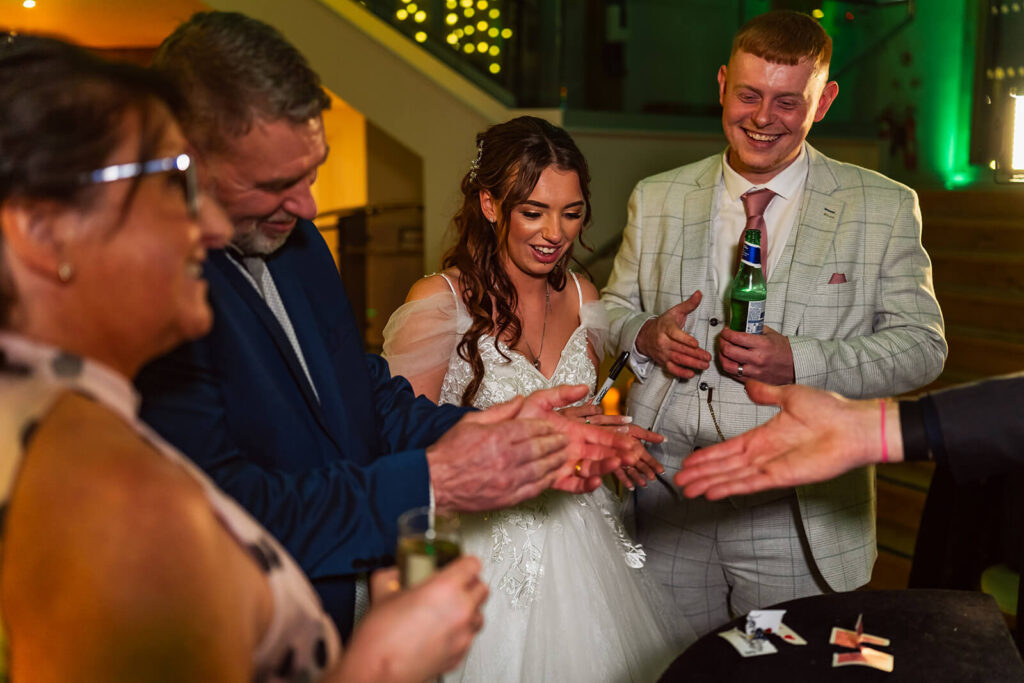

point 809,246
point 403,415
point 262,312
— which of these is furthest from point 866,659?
point 262,312

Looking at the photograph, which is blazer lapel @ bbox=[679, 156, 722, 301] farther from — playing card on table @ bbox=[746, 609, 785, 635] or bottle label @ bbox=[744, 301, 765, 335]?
playing card on table @ bbox=[746, 609, 785, 635]

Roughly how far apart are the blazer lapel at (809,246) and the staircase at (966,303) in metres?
2.36

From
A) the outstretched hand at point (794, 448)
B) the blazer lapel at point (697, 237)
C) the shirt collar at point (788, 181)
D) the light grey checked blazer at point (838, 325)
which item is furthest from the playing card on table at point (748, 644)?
the shirt collar at point (788, 181)

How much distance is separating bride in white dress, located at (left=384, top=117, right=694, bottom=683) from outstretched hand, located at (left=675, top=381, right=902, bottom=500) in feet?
1.76

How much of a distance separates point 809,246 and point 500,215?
95 cm

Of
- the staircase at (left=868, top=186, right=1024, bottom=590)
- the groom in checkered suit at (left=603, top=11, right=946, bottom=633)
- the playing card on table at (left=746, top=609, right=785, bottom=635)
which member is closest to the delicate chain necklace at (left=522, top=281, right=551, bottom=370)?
the groom in checkered suit at (left=603, top=11, right=946, bottom=633)

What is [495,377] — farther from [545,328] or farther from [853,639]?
[853,639]

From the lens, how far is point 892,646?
1.84 metres

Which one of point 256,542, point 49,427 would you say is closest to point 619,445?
point 256,542

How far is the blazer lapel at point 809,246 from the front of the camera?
2.57m

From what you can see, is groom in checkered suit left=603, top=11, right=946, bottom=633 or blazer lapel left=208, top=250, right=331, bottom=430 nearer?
blazer lapel left=208, top=250, right=331, bottom=430

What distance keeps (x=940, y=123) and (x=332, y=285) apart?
7958 mm

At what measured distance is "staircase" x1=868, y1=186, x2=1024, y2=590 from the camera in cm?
476

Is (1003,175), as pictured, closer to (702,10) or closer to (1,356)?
(1,356)
